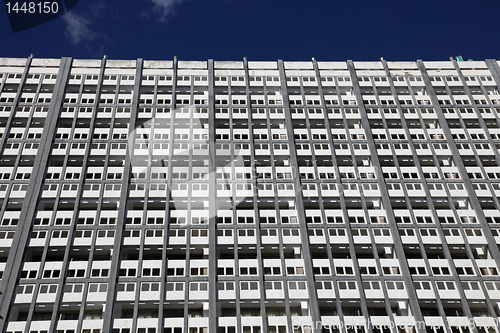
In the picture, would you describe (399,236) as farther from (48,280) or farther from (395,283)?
(48,280)

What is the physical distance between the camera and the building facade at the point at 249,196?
49.5m

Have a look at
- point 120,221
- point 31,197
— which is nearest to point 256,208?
point 120,221

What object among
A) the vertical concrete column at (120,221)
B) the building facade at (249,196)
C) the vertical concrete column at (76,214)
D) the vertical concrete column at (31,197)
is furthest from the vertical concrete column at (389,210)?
the vertical concrete column at (31,197)

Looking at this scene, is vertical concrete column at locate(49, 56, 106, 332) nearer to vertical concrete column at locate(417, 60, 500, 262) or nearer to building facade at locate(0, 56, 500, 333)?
building facade at locate(0, 56, 500, 333)

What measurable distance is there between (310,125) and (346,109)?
607cm

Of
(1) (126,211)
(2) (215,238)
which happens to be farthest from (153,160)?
(2) (215,238)

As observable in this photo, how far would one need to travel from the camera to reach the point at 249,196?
2293 inches

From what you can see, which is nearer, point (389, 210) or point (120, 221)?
point (120, 221)

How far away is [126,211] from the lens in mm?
56125

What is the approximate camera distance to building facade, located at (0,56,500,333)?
49.5 metres
